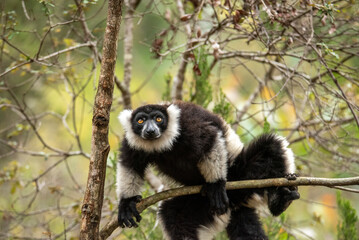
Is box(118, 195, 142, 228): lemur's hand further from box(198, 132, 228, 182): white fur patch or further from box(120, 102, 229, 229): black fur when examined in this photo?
box(198, 132, 228, 182): white fur patch

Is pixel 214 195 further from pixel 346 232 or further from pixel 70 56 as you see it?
pixel 70 56

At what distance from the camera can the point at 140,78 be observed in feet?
44.2

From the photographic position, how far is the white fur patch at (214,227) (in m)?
5.36

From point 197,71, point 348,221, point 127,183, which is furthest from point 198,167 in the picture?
point 348,221

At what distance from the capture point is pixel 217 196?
4832 mm

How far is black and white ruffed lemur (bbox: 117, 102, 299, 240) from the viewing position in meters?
4.90

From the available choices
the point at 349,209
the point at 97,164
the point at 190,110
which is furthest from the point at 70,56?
the point at 349,209

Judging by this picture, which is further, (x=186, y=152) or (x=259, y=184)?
(x=186, y=152)

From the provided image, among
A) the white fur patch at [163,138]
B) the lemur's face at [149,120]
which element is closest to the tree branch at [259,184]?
the white fur patch at [163,138]

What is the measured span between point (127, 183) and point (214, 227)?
1291mm

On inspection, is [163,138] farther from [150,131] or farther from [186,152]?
[186,152]

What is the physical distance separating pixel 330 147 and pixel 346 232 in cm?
160

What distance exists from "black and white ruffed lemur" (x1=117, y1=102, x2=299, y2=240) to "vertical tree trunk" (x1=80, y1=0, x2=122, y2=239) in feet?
2.55

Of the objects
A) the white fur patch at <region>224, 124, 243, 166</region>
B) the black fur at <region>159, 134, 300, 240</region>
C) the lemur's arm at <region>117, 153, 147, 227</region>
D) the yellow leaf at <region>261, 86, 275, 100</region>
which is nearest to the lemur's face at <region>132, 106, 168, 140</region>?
the lemur's arm at <region>117, 153, 147, 227</region>
